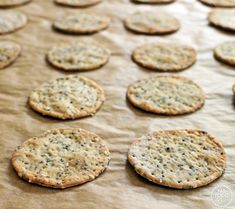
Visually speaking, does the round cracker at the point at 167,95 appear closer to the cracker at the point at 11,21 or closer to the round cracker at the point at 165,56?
the round cracker at the point at 165,56

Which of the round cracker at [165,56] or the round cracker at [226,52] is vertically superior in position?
the round cracker at [226,52]

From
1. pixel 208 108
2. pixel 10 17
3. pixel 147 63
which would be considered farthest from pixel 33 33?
pixel 208 108

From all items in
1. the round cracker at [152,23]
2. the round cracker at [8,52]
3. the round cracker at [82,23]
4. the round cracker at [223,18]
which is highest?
the round cracker at [223,18]

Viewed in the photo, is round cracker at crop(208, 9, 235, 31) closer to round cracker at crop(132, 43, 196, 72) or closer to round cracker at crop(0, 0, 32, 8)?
round cracker at crop(132, 43, 196, 72)

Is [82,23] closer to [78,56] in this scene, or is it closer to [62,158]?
[78,56]

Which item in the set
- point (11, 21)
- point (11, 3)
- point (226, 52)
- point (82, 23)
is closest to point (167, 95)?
point (226, 52)

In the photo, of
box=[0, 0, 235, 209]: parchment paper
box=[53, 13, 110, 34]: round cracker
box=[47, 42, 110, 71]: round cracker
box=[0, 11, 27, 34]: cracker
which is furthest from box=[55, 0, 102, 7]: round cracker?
box=[47, 42, 110, 71]: round cracker

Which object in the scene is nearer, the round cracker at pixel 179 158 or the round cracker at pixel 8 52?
the round cracker at pixel 179 158

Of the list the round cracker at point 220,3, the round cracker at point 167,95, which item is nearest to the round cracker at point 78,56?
the round cracker at point 167,95
